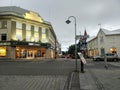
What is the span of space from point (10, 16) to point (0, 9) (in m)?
8.40

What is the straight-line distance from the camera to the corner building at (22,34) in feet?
191

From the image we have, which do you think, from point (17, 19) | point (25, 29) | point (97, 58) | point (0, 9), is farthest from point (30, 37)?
point (97, 58)

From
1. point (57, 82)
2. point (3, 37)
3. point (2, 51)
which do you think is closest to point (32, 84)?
point (57, 82)

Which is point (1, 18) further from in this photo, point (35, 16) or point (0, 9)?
point (35, 16)

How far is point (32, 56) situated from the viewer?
6644cm

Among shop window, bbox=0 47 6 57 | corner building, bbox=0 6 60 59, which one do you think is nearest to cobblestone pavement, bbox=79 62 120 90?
corner building, bbox=0 6 60 59

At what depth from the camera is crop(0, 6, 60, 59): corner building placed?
58.2m

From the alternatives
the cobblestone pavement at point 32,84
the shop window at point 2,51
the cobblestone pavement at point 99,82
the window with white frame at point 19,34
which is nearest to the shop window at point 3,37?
the shop window at point 2,51

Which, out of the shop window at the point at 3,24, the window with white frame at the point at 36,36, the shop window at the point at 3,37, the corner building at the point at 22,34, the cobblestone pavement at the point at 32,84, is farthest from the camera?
the window with white frame at the point at 36,36

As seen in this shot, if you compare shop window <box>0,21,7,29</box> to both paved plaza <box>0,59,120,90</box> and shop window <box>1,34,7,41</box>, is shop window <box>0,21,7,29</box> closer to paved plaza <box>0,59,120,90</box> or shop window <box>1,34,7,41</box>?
shop window <box>1,34,7,41</box>

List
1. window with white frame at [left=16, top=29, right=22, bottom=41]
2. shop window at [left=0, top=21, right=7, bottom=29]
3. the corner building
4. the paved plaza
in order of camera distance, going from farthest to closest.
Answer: window with white frame at [left=16, top=29, right=22, bottom=41]
shop window at [left=0, top=21, right=7, bottom=29]
the corner building
the paved plaza

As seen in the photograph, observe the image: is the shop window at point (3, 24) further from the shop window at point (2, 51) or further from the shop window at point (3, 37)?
the shop window at point (2, 51)

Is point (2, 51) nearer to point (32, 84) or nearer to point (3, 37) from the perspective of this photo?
point (3, 37)

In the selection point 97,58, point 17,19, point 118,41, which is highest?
point 17,19
